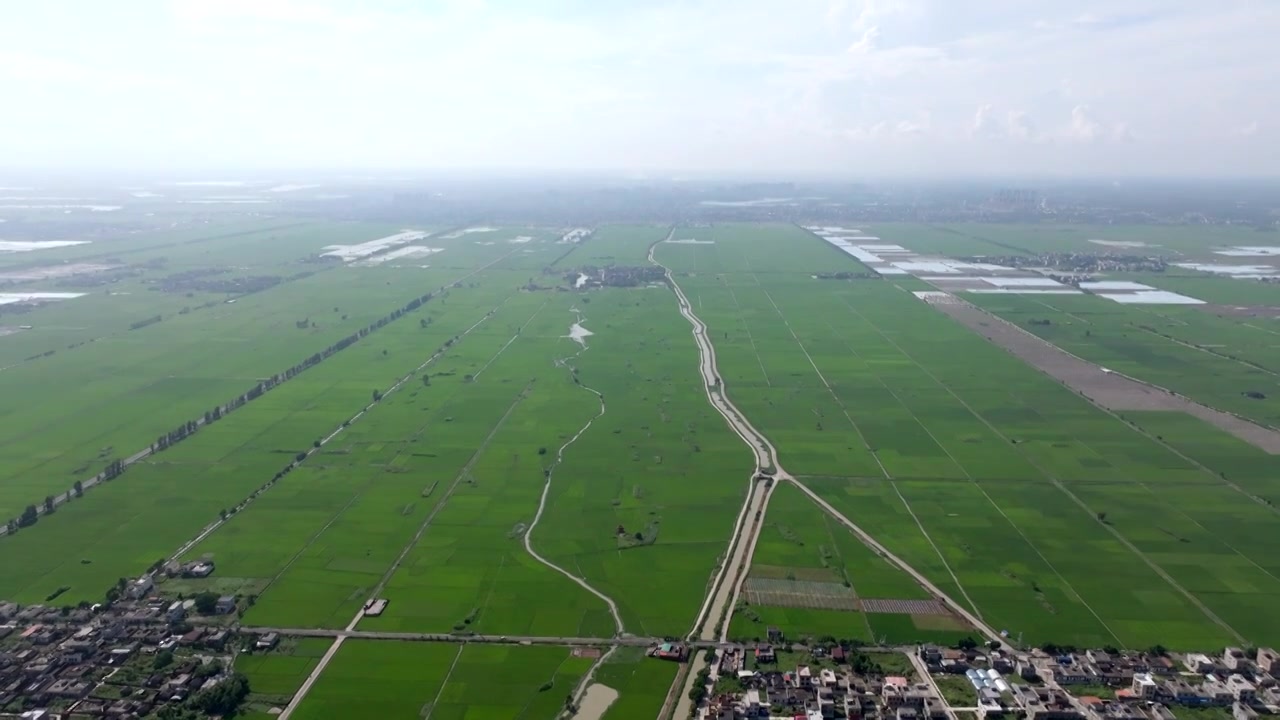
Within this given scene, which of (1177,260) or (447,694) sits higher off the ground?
(1177,260)

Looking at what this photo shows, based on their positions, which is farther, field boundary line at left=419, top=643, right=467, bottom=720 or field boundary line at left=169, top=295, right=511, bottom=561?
field boundary line at left=169, top=295, right=511, bottom=561

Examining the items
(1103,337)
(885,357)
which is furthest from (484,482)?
(1103,337)

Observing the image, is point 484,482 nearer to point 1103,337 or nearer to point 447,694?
point 447,694

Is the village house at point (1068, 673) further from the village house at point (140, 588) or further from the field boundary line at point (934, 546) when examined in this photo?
the village house at point (140, 588)

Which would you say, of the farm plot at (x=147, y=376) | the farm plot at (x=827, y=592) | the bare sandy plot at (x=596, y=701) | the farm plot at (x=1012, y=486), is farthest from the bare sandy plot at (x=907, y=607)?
the farm plot at (x=147, y=376)

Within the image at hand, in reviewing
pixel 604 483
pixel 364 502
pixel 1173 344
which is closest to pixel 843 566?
pixel 604 483

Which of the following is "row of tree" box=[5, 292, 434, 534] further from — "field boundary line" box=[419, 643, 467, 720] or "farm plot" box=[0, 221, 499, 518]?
"field boundary line" box=[419, 643, 467, 720]

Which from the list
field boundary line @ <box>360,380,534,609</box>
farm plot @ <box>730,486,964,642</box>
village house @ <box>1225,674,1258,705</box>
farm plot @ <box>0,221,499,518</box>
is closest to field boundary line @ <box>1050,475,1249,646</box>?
village house @ <box>1225,674,1258,705</box>
